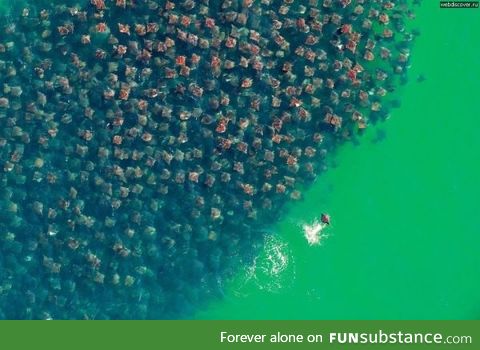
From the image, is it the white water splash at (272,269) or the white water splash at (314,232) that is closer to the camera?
the white water splash at (272,269)

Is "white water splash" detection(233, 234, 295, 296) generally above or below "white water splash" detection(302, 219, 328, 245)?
below

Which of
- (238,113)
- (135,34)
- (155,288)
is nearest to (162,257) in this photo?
(155,288)

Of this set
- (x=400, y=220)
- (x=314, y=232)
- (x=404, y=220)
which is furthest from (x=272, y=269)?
(x=404, y=220)

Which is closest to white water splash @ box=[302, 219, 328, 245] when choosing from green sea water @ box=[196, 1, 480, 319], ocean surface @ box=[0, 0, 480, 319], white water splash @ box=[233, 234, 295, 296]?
ocean surface @ box=[0, 0, 480, 319]

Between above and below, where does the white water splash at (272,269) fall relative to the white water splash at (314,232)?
below

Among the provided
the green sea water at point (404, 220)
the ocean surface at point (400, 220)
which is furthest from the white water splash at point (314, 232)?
the green sea water at point (404, 220)

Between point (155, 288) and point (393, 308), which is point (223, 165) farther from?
point (393, 308)

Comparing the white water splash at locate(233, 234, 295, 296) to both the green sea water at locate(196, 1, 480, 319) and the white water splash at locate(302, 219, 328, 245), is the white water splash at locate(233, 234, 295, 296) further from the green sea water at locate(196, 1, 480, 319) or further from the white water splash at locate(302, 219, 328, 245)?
the white water splash at locate(302, 219, 328, 245)

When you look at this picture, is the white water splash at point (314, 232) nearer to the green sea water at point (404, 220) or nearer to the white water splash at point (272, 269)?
the green sea water at point (404, 220)

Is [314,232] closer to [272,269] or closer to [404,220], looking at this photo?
[272,269]
